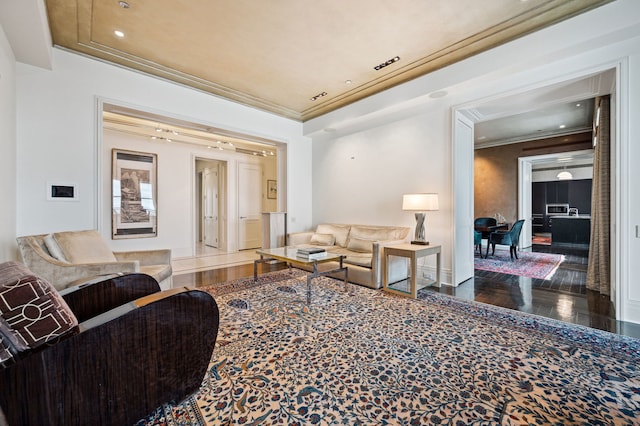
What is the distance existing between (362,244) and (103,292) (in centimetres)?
330

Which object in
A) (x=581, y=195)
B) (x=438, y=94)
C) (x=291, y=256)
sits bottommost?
(x=291, y=256)

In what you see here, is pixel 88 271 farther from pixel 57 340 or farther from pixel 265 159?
pixel 265 159

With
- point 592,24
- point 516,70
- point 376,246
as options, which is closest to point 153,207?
point 376,246

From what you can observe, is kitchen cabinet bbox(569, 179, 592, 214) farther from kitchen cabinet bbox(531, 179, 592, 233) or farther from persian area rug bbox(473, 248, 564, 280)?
persian area rug bbox(473, 248, 564, 280)

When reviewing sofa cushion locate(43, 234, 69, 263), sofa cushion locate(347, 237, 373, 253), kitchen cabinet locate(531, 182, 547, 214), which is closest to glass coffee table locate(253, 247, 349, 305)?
sofa cushion locate(347, 237, 373, 253)

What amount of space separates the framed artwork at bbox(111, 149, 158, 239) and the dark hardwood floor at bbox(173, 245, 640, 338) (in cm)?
207

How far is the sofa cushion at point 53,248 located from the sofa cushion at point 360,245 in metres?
3.51

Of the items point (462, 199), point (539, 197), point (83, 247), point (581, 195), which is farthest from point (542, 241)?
point (83, 247)

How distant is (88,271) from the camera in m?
2.53

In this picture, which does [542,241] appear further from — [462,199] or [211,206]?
[211,206]

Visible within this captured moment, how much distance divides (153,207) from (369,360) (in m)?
5.70

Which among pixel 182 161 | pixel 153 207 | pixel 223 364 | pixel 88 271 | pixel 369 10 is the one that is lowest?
pixel 223 364

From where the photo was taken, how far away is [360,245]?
14.5 feet

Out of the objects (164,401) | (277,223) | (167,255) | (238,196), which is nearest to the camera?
(164,401)
